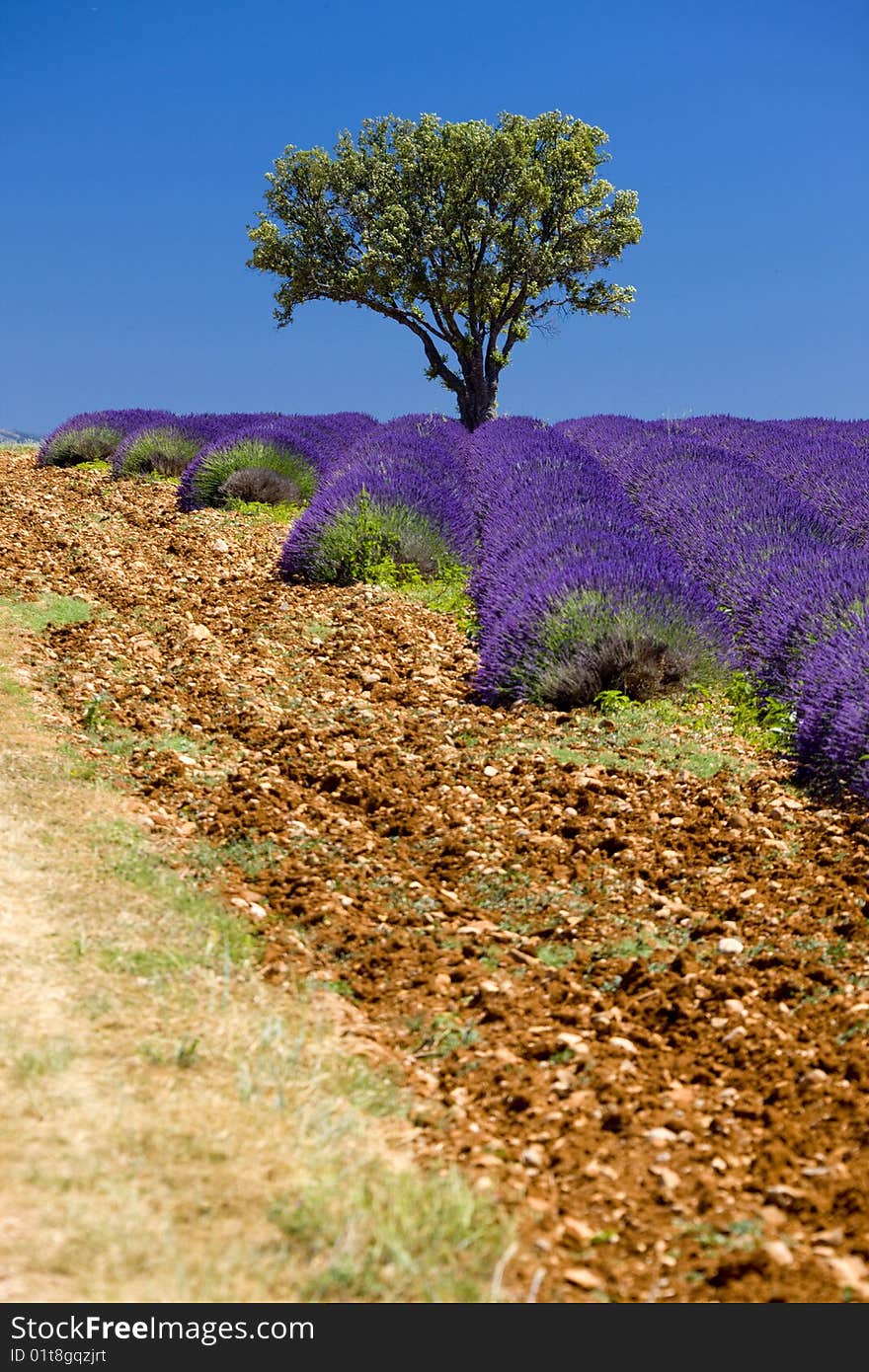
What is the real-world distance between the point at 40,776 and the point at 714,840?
3.55 metres

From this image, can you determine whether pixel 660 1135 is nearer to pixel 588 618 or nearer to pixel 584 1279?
pixel 584 1279

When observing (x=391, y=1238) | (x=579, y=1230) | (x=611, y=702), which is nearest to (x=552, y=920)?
(x=579, y=1230)

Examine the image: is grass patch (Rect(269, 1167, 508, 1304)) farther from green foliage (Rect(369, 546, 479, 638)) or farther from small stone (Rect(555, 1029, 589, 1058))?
green foliage (Rect(369, 546, 479, 638))

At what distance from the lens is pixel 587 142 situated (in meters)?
26.1

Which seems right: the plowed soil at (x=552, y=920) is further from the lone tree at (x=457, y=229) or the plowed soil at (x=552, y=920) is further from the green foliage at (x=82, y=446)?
the lone tree at (x=457, y=229)

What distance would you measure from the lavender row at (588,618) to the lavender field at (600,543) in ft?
0.05

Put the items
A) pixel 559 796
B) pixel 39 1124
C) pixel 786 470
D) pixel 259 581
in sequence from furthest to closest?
pixel 786 470
pixel 259 581
pixel 559 796
pixel 39 1124

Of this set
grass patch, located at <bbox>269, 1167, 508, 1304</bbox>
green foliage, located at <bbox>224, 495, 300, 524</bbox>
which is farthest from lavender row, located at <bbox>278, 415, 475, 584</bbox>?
grass patch, located at <bbox>269, 1167, 508, 1304</bbox>

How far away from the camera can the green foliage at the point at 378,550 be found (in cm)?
1070

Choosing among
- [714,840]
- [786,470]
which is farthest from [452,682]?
[786,470]

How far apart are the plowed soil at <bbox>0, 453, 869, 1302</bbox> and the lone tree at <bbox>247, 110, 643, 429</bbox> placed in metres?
19.0

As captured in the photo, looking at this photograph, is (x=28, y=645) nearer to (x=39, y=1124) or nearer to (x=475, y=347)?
(x=39, y=1124)

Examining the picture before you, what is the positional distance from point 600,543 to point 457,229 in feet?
63.1

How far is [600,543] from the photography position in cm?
912
